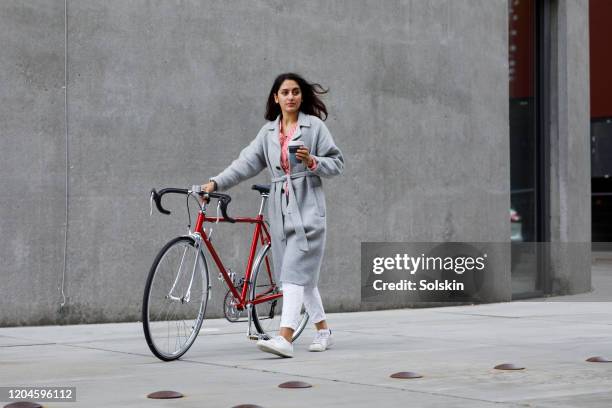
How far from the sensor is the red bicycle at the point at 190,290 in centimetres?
625

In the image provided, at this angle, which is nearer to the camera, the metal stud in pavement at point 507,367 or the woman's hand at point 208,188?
the metal stud in pavement at point 507,367

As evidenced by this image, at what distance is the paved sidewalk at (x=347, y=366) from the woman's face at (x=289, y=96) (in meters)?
1.59

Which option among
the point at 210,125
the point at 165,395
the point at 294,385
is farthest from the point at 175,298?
the point at 210,125

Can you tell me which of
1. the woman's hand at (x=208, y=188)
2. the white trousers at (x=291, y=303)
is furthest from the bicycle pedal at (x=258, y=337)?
the woman's hand at (x=208, y=188)

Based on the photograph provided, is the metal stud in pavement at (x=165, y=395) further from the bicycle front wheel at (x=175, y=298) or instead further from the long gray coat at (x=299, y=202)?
the long gray coat at (x=299, y=202)

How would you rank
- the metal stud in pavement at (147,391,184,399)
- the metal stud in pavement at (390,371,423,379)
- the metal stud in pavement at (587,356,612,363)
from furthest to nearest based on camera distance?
the metal stud in pavement at (587,356,612,363) → the metal stud in pavement at (390,371,423,379) → the metal stud in pavement at (147,391,184,399)

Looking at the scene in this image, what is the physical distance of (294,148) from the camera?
21.3 ft

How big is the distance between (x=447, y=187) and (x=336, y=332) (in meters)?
3.37

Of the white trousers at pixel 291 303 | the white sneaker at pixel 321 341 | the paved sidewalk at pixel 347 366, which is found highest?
the white trousers at pixel 291 303

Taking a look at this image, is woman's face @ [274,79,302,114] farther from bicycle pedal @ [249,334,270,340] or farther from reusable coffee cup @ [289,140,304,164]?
bicycle pedal @ [249,334,270,340]

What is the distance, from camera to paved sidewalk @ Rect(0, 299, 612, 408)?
4984 mm

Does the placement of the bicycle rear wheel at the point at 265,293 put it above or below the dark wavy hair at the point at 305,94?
below

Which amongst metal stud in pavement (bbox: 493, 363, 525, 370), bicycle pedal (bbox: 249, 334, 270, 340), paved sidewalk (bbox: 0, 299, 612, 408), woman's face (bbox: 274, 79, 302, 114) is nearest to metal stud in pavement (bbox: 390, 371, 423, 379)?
paved sidewalk (bbox: 0, 299, 612, 408)

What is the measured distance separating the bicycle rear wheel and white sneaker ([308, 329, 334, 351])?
12.1 inches
